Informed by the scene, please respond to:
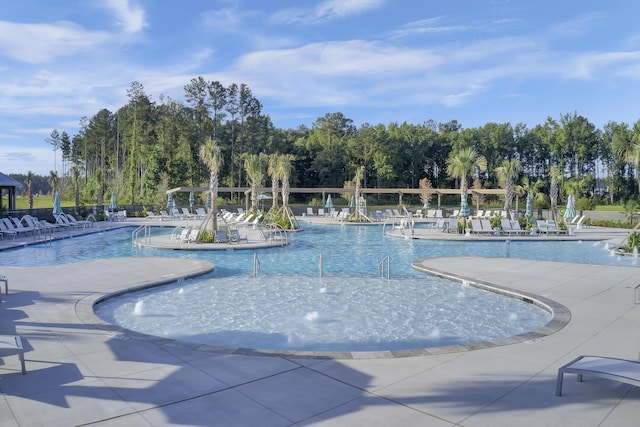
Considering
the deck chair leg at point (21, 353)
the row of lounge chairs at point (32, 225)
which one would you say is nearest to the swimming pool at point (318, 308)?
the deck chair leg at point (21, 353)

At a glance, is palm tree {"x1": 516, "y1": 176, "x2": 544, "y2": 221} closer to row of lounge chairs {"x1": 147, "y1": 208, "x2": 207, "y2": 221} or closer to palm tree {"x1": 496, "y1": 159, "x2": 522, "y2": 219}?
palm tree {"x1": 496, "y1": 159, "x2": 522, "y2": 219}

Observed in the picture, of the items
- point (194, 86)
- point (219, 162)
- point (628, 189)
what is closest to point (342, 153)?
point (194, 86)

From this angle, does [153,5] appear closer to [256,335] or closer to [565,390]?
[256,335]

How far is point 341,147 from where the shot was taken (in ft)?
149

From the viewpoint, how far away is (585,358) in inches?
153

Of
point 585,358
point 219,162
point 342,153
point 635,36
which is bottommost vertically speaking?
point 585,358

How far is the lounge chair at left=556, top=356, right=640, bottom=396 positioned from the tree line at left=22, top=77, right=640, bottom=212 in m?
37.1

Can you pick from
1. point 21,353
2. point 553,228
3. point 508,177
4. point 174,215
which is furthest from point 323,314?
point 174,215

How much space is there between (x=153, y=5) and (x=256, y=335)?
13.5m

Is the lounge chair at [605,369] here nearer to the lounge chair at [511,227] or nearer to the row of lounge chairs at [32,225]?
the lounge chair at [511,227]

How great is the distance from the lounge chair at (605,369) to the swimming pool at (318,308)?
7.41 feet

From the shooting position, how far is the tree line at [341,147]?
41.3 meters

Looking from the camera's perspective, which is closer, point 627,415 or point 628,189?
point 627,415

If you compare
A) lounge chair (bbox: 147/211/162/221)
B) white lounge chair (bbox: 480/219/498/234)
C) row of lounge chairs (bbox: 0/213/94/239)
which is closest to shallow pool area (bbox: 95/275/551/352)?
white lounge chair (bbox: 480/219/498/234)
